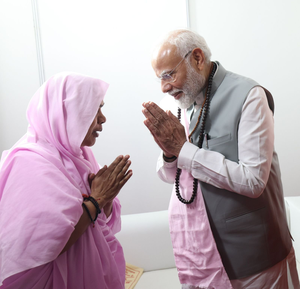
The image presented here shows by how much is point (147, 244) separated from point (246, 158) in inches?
63.8

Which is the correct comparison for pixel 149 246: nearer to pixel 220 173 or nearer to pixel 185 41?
pixel 220 173

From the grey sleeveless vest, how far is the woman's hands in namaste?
0.42 m

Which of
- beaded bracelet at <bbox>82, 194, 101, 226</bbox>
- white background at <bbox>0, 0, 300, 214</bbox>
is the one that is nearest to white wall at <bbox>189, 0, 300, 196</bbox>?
white background at <bbox>0, 0, 300, 214</bbox>

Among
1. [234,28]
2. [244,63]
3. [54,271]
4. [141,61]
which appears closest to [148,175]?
[141,61]

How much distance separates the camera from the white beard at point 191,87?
1.61m

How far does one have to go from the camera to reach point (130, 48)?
3342 millimetres

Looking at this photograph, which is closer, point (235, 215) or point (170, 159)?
point (235, 215)

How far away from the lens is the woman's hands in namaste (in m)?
1.43

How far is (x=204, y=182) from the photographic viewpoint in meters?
1.61

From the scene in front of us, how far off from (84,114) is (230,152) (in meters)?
0.69

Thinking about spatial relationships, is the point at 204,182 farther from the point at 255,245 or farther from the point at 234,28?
the point at 234,28

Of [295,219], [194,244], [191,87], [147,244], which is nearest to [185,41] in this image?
[191,87]

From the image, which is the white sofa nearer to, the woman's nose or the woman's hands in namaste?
the woman's hands in namaste

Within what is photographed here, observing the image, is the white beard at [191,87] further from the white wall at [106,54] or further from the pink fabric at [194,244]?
the white wall at [106,54]
